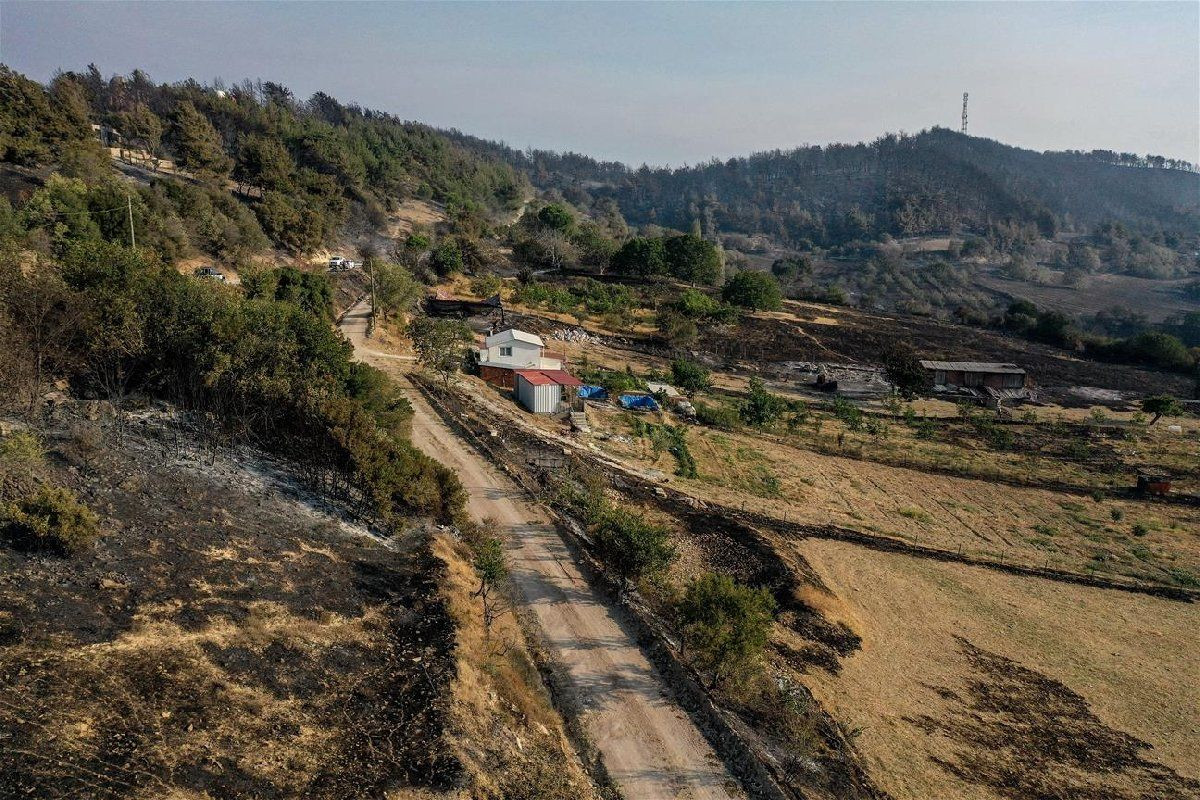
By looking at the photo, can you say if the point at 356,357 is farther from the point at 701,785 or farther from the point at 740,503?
the point at 701,785

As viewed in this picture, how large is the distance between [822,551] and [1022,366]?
2629 inches

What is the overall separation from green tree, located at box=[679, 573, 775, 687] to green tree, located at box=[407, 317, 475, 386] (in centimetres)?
2836

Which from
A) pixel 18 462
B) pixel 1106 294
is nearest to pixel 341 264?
pixel 18 462

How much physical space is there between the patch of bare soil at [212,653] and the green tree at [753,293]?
82583 millimetres

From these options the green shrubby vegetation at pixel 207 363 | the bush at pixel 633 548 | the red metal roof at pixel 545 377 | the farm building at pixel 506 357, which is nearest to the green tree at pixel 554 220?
the farm building at pixel 506 357

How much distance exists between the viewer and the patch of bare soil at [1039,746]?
17734 mm

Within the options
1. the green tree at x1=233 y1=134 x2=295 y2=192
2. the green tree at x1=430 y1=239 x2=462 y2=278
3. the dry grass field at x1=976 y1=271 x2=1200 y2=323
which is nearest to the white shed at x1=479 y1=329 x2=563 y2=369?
the green tree at x1=430 y1=239 x2=462 y2=278

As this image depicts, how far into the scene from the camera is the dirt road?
14.6 meters

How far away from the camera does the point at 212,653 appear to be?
13.9m

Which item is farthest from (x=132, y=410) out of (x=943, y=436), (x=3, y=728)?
(x=943, y=436)

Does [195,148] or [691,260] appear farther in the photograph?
[691,260]

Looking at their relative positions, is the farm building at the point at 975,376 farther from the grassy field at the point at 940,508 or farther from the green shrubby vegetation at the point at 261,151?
the green shrubby vegetation at the point at 261,151

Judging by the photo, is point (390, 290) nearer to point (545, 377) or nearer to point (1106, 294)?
point (545, 377)

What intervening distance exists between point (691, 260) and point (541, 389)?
229ft
